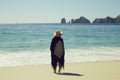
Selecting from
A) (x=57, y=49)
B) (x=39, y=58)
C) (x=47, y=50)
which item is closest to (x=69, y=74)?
(x=57, y=49)

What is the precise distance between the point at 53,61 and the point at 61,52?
0.43 m

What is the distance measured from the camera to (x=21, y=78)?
942 cm

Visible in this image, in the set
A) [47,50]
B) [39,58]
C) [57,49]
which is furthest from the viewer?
[47,50]

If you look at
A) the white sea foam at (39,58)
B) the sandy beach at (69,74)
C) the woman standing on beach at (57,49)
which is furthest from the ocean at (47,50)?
the woman standing on beach at (57,49)

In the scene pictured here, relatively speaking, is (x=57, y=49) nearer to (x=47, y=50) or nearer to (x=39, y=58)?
(x=39, y=58)

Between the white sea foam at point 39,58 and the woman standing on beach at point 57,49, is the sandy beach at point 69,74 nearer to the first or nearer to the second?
the woman standing on beach at point 57,49

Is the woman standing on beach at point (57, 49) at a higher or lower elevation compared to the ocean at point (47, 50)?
higher

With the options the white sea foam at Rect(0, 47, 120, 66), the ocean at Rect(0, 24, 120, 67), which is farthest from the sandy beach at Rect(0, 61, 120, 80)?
the white sea foam at Rect(0, 47, 120, 66)

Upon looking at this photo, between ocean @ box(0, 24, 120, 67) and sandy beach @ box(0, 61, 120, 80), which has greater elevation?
sandy beach @ box(0, 61, 120, 80)

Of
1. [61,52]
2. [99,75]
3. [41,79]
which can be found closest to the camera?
[41,79]

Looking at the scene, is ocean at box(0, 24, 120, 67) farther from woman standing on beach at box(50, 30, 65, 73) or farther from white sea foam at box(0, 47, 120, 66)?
woman standing on beach at box(50, 30, 65, 73)

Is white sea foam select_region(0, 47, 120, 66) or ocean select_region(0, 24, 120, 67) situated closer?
white sea foam select_region(0, 47, 120, 66)

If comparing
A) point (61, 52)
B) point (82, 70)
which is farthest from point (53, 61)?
point (82, 70)

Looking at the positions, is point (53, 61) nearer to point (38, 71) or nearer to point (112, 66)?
point (38, 71)
